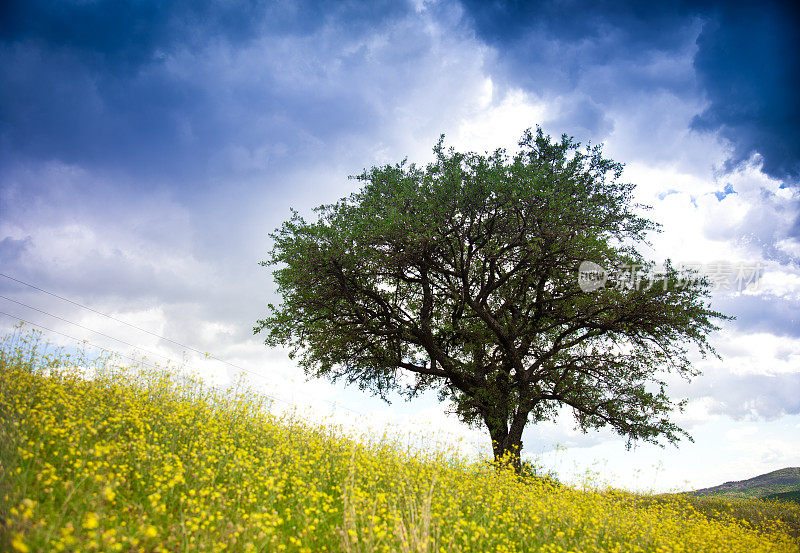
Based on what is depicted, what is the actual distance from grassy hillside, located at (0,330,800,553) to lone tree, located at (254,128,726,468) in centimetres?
580

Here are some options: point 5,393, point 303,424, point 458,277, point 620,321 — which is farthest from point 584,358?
point 5,393

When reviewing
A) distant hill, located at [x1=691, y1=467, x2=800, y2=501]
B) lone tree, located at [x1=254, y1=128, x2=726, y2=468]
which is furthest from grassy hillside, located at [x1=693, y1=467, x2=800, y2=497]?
lone tree, located at [x1=254, y1=128, x2=726, y2=468]

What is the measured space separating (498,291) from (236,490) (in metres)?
14.5

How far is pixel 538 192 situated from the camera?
1564 centimetres

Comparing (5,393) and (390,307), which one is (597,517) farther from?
(5,393)

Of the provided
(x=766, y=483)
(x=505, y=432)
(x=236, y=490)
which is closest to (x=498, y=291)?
(x=505, y=432)

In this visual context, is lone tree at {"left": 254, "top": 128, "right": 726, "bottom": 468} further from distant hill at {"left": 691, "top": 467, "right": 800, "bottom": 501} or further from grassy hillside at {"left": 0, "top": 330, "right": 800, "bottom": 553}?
distant hill at {"left": 691, "top": 467, "right": 800, "bottom": 501}

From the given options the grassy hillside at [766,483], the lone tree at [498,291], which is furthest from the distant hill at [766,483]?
the lone tree at [498,291]

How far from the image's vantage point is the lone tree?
16.3 meters

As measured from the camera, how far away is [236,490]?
24.3 ft

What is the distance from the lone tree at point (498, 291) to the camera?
1627 cm

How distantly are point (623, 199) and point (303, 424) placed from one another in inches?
590

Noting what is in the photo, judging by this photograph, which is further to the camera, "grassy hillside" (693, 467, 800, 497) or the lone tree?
"grassy hillside" (693, 467, 800, 497)

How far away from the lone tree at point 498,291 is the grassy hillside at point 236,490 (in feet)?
19.0
